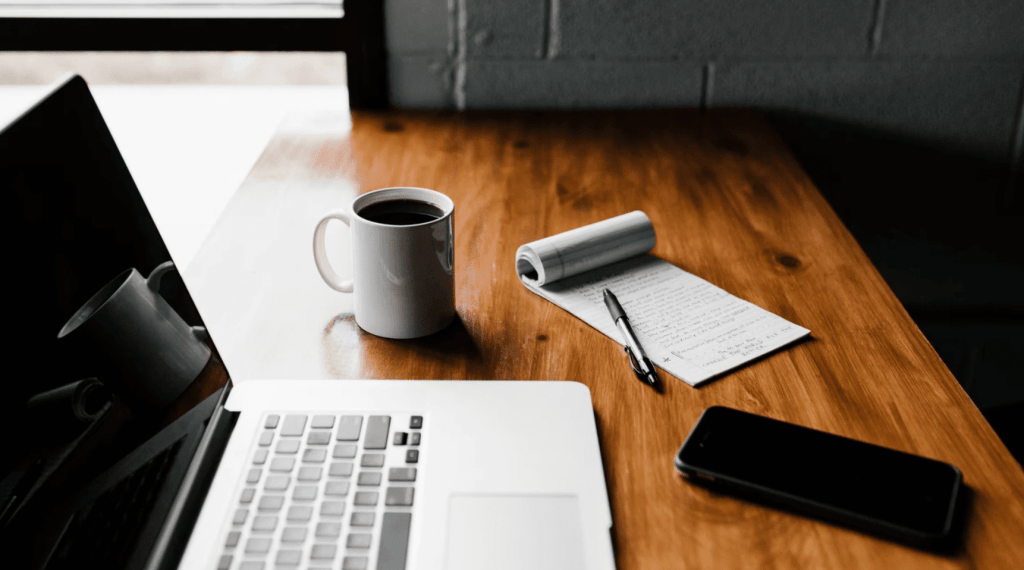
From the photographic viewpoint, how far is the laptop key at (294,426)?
Answer: 1.89 feet

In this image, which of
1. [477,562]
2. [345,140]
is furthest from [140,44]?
[477,562]

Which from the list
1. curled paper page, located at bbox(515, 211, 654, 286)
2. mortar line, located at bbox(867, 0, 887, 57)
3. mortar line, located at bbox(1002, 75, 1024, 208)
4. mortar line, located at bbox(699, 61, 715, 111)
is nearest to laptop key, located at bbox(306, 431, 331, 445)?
curled paper page, located at bbox(515, 211, 654, 286)

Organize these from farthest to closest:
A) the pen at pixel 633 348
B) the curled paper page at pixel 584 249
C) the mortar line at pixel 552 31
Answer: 1. the mortar line at pixel 552 31
2. the curled paper page at pixel 584 249
3. the pen at pixel 633 348

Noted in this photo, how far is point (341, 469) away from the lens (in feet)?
1.77

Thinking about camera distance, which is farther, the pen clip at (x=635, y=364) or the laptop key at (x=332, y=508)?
the pen clip at (x=635, y=364)

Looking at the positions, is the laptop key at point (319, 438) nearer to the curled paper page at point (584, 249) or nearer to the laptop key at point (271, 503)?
the laptop key at point (271, 503)

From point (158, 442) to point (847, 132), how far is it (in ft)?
4.36

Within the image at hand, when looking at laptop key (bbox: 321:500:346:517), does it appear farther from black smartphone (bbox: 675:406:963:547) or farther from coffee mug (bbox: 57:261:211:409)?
black smartphone (bbox: 675:406:963:547)

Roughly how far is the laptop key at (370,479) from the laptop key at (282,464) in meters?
0.05

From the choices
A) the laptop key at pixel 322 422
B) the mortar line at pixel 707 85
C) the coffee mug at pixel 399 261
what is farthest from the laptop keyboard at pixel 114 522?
the mortar line at pixel 707 85

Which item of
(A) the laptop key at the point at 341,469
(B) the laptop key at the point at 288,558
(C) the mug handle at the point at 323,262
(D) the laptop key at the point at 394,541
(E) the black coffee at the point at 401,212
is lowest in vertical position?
(D) the laptop key at the point at 394,541

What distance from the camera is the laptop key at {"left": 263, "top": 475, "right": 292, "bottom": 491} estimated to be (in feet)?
1.73

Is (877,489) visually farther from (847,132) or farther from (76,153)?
(847,132)

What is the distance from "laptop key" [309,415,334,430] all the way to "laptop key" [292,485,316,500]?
0.06 meters
